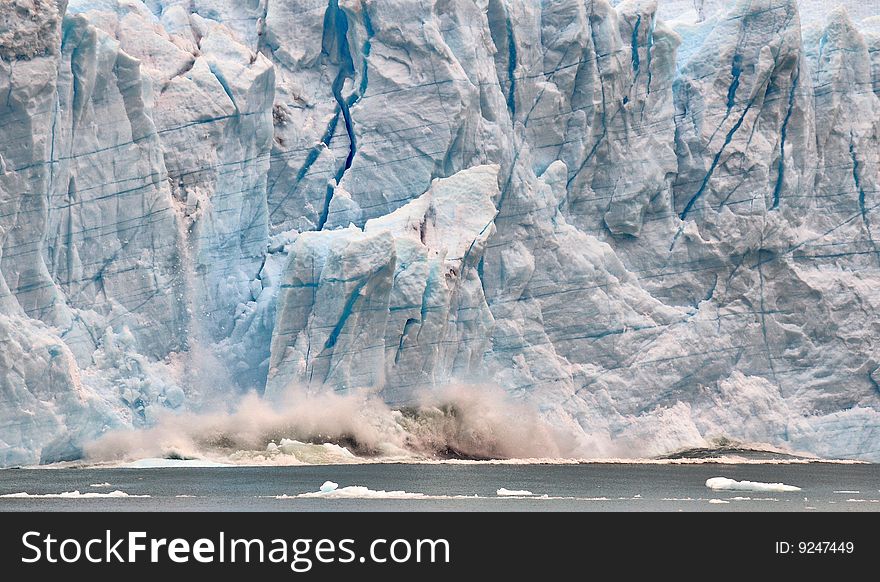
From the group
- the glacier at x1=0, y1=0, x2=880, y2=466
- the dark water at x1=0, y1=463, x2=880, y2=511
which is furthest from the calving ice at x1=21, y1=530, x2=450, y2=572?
the glacier at x1=0, y1=0, x2=880, y2=466

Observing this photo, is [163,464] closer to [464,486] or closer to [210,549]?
[464,486]

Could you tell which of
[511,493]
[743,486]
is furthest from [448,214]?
[511,493]

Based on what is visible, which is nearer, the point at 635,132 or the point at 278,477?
the point at 278,477

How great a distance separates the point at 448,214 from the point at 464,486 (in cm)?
1039

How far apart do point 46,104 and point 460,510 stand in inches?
631

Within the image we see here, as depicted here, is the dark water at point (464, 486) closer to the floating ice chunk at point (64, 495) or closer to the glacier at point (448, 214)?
the floating ice chunk at point (64, 495)

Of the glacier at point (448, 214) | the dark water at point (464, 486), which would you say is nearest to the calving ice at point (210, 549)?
the dark water at point (464, 486)

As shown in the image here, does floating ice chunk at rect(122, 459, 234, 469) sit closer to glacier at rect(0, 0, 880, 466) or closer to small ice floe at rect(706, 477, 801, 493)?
glacier at rect(0, 0, 880, 466)

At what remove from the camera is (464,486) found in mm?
38312

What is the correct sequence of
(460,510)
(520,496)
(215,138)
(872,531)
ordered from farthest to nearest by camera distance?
(215,138)
(520,496)
(460,510)
(872,531)

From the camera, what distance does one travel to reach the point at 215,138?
46312 mm

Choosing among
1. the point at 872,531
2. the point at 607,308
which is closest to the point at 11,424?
the point at 607,308

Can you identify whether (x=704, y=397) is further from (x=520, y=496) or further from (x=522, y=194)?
(x=520, y=496)

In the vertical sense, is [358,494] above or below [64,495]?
below
